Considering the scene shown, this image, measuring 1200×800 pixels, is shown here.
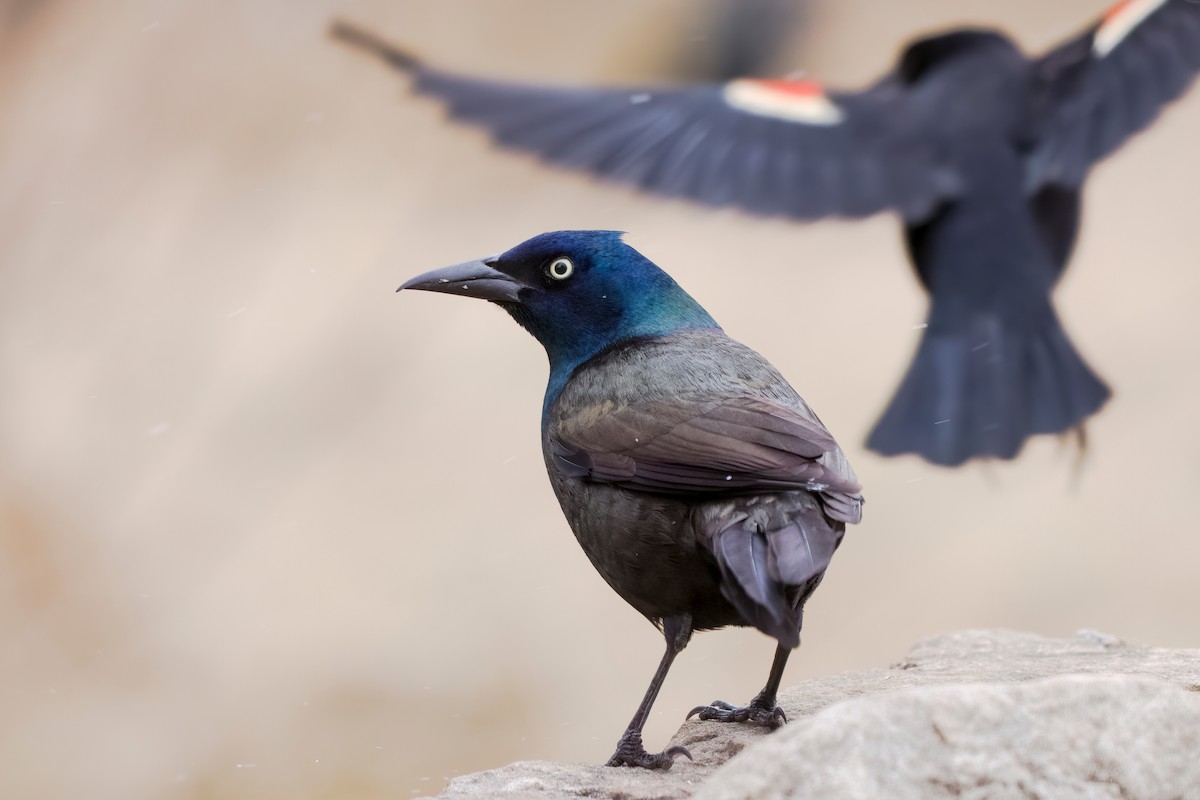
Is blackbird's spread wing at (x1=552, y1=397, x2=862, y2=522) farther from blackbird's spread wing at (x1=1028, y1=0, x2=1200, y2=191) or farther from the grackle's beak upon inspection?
blackbird's spread wing at (x1=1028, y1=0, x2=1200, y2=191)

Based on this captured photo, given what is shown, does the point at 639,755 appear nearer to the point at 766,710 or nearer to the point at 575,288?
the point at 766,710

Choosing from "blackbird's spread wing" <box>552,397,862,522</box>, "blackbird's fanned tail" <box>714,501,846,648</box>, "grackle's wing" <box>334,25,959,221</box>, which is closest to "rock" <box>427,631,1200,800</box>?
"blackbird's fanned tail" <box>714,501,846,648</box>

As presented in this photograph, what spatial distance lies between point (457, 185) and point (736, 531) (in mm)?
5805

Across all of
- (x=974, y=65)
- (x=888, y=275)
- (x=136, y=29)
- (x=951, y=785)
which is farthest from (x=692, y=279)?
(x=951, y=785)

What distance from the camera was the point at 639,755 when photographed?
2.91m

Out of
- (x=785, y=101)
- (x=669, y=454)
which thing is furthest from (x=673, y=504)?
(x=785, y=101)

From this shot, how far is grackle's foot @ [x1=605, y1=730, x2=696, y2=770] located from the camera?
2.87 meters

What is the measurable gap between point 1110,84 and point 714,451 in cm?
361

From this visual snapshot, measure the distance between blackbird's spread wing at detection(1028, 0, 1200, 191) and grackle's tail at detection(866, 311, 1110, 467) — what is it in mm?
688

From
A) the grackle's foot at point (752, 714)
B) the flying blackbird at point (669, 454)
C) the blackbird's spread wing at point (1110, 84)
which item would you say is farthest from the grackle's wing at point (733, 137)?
the grackle's foot at point (752, 714)

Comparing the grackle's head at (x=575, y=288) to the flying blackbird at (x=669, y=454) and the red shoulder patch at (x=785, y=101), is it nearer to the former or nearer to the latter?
the flying blackbird at (x=669, y=454)

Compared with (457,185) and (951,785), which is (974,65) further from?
(951,785)

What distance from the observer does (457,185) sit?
26.7ft

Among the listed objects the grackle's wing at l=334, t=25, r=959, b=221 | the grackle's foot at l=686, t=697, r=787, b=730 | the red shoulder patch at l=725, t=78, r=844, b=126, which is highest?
the red shoulder patch at l=725, t=78, r=844, b=126
